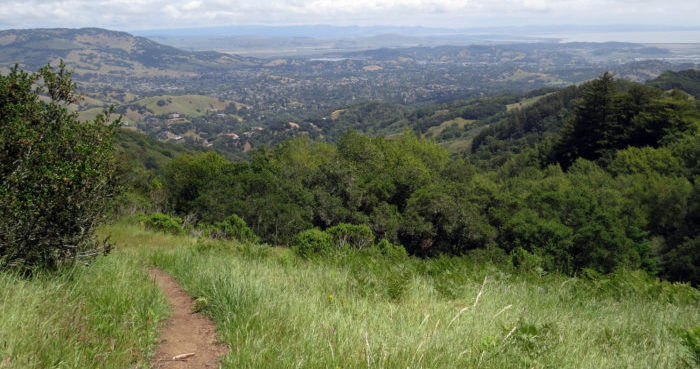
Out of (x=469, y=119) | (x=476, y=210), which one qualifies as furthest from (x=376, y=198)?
(x=469, y=119)

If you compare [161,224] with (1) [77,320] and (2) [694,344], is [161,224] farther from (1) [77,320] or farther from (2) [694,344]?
(2) [694,344]

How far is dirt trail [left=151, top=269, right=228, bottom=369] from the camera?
→ 293 centimetres

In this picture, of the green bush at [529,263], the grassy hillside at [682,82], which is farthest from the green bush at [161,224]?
the grassy hillside at [682,82]

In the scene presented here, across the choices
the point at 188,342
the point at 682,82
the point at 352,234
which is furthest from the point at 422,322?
the point at 682,82

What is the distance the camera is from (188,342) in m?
3.31

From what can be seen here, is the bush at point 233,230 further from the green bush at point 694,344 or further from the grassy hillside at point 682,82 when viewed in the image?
the grassy hillside at point 682,82

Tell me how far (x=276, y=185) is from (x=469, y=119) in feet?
508

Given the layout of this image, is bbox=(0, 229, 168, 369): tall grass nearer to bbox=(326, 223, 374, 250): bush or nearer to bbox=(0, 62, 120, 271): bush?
bbox=(0, 62, 120, 271): bush

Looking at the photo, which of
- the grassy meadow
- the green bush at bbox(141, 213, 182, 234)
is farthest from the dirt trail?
the green bush at bbox(141, 213, 182, 234)

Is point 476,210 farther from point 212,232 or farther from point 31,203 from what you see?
point 31,203

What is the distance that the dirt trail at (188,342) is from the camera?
2.93 meters

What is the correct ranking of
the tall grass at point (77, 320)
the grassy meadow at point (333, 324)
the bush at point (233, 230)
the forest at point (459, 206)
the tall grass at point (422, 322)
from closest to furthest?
the tall grass at point (77, 320) < the grassy meadow at point (333, 324) < the tall grass at point (422, 322) < the bush at point (233, 230) < the forest at point (459, 206)

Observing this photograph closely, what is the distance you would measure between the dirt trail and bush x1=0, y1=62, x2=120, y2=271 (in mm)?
1377

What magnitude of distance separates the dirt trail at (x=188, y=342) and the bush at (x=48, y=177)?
4.52ft
